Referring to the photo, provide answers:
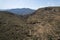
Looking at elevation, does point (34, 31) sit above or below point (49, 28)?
below

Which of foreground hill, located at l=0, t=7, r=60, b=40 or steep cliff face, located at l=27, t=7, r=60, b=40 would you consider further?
steep cliff face, located at l=27, t=7, r=60, b=40

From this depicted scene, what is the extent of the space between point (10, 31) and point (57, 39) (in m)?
5.68

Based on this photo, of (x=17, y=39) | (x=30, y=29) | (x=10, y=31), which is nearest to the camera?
(x=17, y=39)

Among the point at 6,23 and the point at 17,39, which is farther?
the point at 6,23

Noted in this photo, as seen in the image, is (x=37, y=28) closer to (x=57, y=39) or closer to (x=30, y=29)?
(x=30, y=29)

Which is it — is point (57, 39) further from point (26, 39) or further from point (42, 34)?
point (26, 39)

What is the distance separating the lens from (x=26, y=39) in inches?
645

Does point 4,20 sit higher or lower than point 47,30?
A: higher

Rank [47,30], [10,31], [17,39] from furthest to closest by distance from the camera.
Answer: [47,30], [10,31], [17,39]

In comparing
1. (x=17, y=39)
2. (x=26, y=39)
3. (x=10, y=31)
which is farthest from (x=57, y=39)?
(x=10, y=31)

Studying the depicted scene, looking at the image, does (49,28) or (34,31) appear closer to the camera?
(49,28)

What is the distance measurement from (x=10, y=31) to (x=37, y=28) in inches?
177

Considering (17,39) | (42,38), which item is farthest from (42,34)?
(17,39)

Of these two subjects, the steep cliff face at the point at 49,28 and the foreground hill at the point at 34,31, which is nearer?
the foreground hill at the point at 34,31
